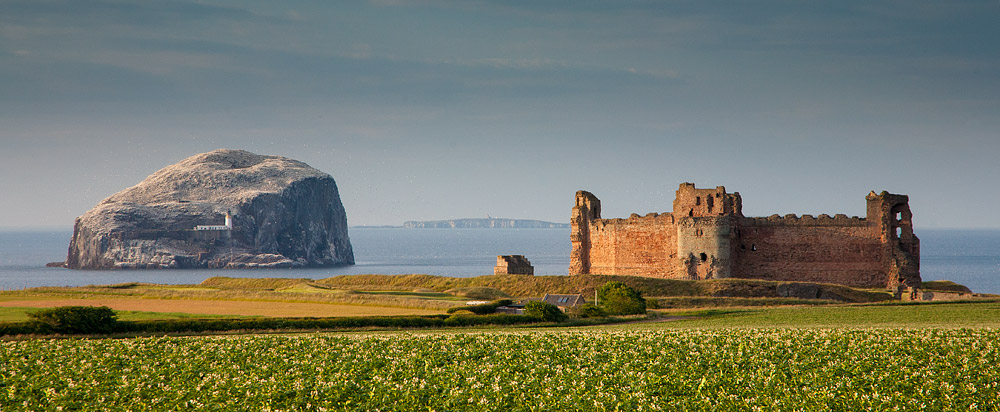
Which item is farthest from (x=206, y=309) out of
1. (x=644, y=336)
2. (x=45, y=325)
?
(x=644, y=336)

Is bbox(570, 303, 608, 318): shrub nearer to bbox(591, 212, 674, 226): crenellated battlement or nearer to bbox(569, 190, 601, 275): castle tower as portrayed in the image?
bbox(591, 212, 674, 226): crenellated battlement

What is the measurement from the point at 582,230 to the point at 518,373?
60.0 m

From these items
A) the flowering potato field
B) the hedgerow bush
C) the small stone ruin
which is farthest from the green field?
the small stone ruin

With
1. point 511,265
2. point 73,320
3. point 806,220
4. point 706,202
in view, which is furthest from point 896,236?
point 73,320

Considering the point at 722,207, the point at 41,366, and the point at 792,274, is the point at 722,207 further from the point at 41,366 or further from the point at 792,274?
the point at 41,366

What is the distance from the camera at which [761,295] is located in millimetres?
65312

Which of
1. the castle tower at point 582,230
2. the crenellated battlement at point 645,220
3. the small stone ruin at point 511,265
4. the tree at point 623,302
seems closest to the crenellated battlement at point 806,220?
the crenellated battlement at point 645,220

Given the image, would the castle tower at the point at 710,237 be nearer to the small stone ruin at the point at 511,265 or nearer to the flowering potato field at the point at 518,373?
the small stone ruin at the point at 511,265

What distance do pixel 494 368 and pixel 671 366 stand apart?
481 centimetres

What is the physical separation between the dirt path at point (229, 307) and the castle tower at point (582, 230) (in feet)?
110

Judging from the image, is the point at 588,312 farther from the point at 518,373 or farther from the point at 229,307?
the point at 518,373

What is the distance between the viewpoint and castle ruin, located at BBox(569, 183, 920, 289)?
71875 mm

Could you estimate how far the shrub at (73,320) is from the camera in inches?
1374

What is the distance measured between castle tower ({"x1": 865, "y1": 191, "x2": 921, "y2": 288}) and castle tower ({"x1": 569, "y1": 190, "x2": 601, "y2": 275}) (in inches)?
951
